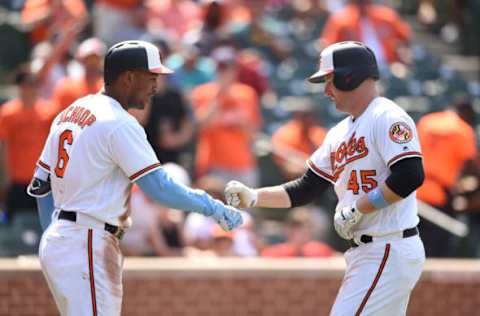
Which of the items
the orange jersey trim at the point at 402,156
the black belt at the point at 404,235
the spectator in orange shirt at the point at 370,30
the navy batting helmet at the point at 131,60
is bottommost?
the spectator in orange shirt at the point at 370,30

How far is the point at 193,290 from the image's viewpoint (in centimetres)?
769

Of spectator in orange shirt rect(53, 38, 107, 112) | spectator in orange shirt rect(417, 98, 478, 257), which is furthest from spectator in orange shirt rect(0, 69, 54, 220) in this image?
spectator in orange shirt rect(417, 98, 478, 257)

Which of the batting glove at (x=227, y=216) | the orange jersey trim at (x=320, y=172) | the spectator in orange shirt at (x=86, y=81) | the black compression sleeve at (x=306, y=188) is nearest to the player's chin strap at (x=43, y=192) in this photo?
the batting glove at (x=227, y=216)

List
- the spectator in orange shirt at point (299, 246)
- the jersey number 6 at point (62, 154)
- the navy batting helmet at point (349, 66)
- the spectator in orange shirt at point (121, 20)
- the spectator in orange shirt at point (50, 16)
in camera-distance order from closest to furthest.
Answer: the jersey number 6 at point (62, 154) → the navy batting helmet at point (349, 66) → the spectator in orange shirt at point (299, 246) → the spectator in orange shirt at point (121, 20) → the spectator in orange shirt at point (50, 16)

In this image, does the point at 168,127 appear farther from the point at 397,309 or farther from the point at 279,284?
the point at 397,309

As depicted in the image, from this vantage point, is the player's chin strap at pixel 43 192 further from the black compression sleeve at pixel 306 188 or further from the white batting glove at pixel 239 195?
the black compression sleeve at pixel 306 188

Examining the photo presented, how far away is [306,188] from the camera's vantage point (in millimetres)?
5777

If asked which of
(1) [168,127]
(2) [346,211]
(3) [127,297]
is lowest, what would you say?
(3) [127,297]

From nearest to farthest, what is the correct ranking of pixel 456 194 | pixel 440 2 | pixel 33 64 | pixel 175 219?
pixel 175 219 → pixel 456 194 → pixel 33 64 → pixel 440 2

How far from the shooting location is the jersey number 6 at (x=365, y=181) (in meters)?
5.21

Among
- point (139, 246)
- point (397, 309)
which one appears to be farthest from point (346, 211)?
point (139, 246)

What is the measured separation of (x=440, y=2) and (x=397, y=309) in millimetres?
10496

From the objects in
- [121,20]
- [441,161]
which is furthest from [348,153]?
[121,20]

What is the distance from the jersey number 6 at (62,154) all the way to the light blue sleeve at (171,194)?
378mm
